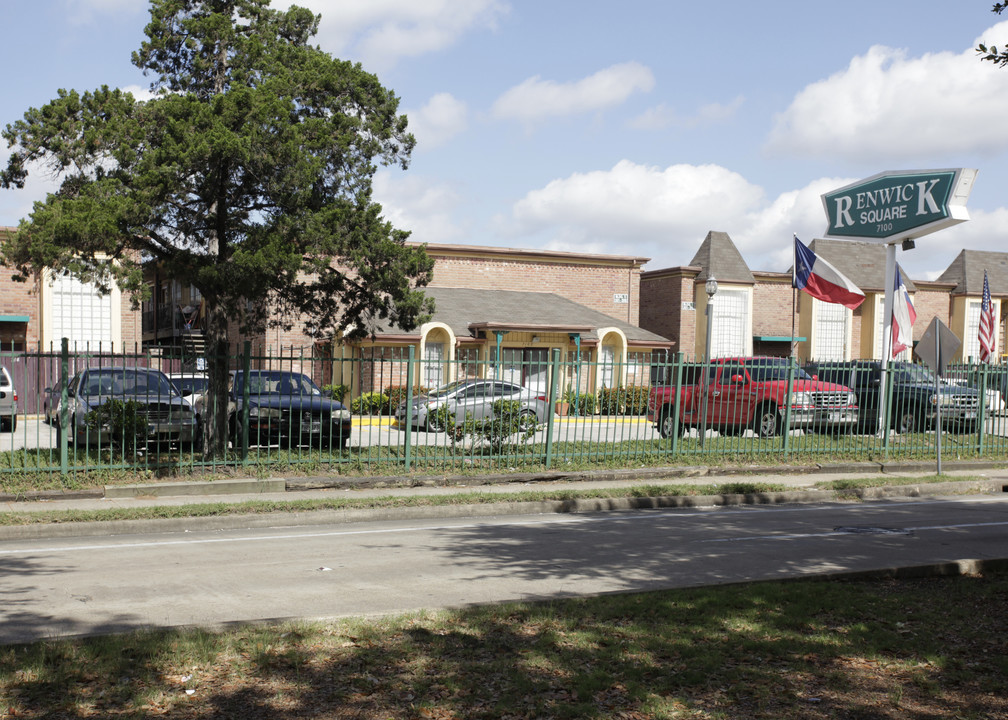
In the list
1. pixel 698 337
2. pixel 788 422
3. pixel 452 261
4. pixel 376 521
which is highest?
pixel 452 261

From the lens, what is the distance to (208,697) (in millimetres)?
4812

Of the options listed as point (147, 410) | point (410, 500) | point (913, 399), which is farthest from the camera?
point (913, 399)

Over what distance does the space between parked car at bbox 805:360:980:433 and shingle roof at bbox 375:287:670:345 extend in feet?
42.6

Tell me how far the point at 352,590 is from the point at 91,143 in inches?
337

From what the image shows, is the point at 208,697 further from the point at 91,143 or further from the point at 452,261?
the point at 452,261

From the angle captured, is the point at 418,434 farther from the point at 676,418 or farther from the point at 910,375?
the point at 910,375

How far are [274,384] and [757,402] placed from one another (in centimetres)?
968

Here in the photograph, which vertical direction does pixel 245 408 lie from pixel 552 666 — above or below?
above

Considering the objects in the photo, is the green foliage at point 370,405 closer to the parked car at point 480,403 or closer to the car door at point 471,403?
the parked car at point 480,403

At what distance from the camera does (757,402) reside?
60.7 ft

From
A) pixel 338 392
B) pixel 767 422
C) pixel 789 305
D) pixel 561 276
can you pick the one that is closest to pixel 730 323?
pixel 789 305

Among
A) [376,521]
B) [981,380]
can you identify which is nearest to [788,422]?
[981,380]

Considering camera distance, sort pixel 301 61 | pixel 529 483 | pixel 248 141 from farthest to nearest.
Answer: pixel 529 483, pixel 301 61, pixel 248 141

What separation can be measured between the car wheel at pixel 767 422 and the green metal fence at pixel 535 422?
4cm
